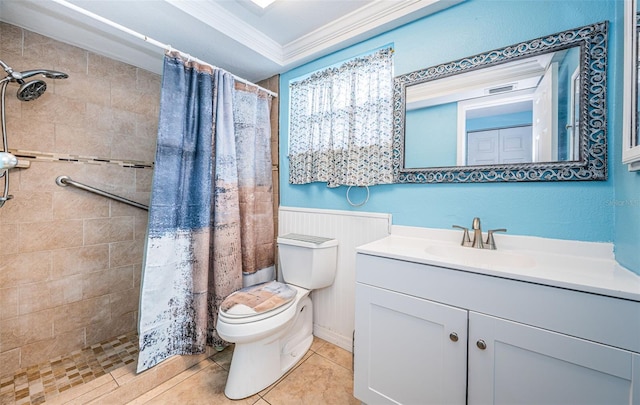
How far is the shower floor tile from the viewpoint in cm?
133

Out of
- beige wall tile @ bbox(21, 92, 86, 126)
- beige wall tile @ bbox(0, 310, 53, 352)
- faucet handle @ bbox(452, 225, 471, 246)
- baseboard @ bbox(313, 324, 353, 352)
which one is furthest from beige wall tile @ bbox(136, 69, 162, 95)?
faucet handle @ bbox(452, 225, 471, 246)

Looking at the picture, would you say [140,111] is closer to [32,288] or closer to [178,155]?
[178,155]

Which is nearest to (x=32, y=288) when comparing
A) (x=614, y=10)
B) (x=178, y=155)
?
(x=178, y=155)

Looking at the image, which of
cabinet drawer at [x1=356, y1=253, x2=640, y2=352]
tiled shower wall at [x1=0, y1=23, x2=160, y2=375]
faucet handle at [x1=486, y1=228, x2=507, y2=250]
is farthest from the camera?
tiled shower wall at [x1=0, y1=23, x2=160, y2=375]

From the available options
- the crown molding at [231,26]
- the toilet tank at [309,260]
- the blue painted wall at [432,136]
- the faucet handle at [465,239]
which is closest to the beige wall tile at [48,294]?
the toilet tank at [309,260]

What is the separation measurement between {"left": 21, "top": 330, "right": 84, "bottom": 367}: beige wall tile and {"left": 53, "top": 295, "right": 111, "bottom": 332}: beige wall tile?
0.14 ft

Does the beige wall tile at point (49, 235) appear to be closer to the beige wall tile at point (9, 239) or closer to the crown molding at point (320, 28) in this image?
the beige wall tile at point (9, 239)

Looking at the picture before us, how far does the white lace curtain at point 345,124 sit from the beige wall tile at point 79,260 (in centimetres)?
149

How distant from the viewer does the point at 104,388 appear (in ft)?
4.18

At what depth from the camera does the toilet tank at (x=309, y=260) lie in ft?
5.31

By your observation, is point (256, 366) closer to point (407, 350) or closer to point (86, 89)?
point (407, 350)

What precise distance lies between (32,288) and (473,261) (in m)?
2.51

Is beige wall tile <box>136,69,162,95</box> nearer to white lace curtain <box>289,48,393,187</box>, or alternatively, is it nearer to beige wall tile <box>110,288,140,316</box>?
white lace curtain <box>289,48,393,187</box>

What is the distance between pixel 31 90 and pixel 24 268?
1073mm
